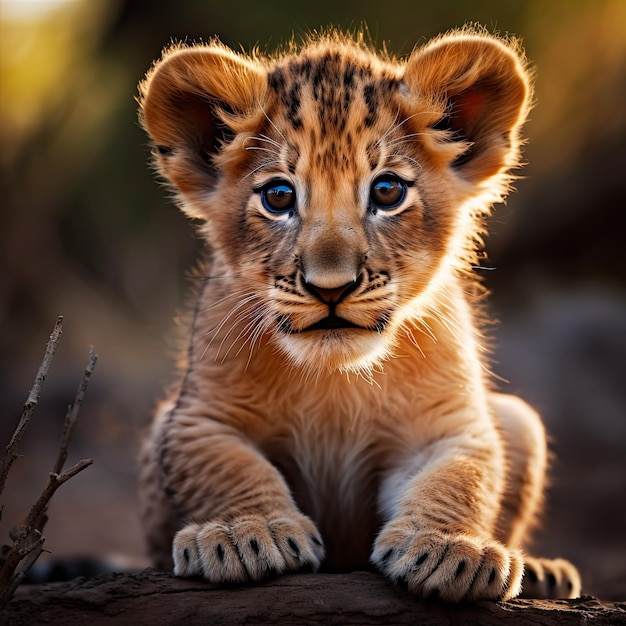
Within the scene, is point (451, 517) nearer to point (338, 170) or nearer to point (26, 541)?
point (338, 170)

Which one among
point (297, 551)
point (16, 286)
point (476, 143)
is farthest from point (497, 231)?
point (297, 551)

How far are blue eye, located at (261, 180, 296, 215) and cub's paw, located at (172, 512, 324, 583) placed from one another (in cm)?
110

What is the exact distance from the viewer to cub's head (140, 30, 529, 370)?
10.1ft

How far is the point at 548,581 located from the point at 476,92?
6.57 ft

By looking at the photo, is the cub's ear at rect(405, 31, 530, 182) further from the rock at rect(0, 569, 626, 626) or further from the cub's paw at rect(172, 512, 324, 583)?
the rock at rect(0, 569, 626, 626)

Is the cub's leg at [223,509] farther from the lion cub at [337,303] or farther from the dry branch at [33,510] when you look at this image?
the dry branch at [33,510]

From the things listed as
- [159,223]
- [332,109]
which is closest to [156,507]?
[332,109]

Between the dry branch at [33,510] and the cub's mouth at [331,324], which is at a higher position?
the cub's mouth at [331,324]

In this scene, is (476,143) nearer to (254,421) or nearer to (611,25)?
(254,421)

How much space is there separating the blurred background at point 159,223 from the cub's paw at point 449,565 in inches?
167

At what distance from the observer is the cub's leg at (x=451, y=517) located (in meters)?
2.75

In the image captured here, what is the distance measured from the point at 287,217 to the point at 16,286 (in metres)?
5.67

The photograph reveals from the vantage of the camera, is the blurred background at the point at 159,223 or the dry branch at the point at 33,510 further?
the blurred background at the point at 159,223

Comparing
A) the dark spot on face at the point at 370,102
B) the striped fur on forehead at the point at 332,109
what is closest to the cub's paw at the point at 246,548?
the striped fur on forehead at the point at 332,109
